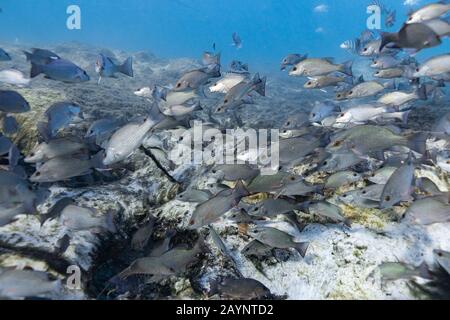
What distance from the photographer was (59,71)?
4.24 meters

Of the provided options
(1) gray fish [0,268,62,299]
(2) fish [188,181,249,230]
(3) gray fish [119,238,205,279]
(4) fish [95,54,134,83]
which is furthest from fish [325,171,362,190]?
(4) fish [95,54,134,83]

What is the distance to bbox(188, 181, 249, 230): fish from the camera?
3.02 meters

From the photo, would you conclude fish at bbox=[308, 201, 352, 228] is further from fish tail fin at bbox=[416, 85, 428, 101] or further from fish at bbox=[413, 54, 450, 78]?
fish tail fin at bbox=[416, 85, 428, 101]

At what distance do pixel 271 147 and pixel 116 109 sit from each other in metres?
5.39

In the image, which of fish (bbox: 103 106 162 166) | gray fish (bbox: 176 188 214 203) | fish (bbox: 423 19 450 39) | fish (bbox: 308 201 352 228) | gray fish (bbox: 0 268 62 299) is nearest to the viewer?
gray fish (bbox: 0 268 62 299)

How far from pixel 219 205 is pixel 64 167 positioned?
155cm

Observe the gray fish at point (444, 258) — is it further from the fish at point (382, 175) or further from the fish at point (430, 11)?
the fish at point (430, 11)

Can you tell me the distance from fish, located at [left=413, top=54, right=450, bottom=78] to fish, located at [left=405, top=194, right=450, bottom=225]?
215 centimetres

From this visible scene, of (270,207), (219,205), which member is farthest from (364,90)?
(219,205)

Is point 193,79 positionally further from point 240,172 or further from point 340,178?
point 340,178

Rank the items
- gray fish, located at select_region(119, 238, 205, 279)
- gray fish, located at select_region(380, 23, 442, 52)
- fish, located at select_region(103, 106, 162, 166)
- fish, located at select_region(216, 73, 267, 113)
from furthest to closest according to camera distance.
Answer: fish, located at select_region(216, 73, 267, 113) < gray fish, located at select_region(380, 23, 442, 52) < fish, located at select_region(103, 106, 162, 166) < gray fish, located at select_region(119, 238, 205, 279)

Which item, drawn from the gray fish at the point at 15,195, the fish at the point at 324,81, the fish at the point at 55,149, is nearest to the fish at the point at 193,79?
the fish at the point at 324,81

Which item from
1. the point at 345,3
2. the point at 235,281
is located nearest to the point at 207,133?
the point at 235,281

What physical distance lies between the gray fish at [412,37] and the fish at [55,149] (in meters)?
3.12
